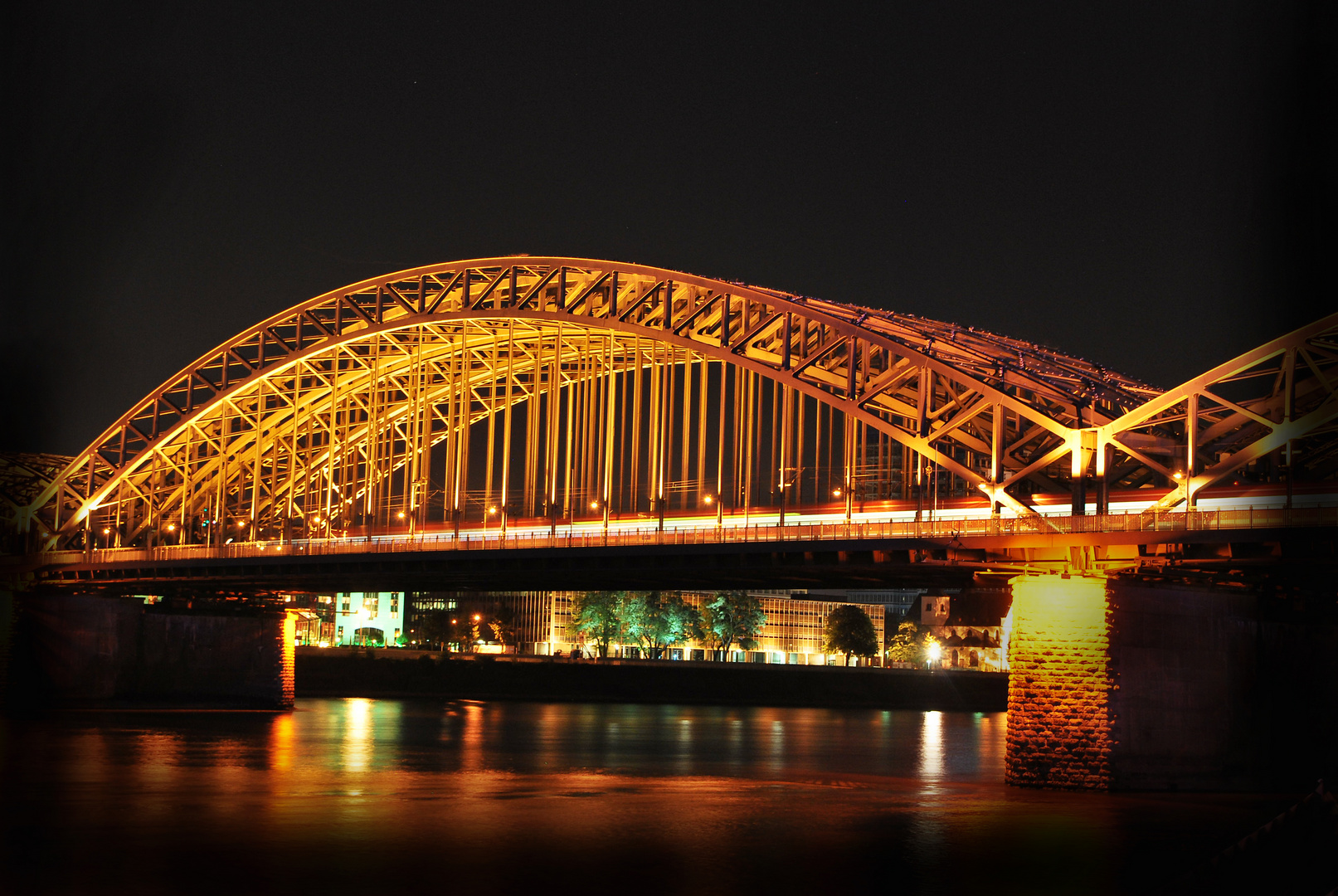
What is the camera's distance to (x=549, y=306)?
63.8m

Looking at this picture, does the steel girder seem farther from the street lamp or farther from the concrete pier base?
the street lamp

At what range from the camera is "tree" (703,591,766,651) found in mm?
139500

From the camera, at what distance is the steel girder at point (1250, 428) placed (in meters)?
39.9

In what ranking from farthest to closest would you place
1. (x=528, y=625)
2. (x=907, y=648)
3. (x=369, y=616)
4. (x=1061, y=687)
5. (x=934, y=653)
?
1. (x=369, y=616)
2. (x=528, y=625)
3. (x=934, y=653)
4. (x=907, y=648)
5. (x=1061, y=687)

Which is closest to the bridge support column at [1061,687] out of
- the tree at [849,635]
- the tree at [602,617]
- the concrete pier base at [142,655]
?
the concrete pier base at [142,655]

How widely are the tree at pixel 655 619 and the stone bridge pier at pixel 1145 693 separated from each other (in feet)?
300

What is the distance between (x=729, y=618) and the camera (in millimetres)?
140000

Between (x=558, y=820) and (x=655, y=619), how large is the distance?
98.4 m

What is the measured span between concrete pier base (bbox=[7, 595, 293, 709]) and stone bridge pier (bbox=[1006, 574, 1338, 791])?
182ft

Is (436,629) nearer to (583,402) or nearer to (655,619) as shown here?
(655,619)

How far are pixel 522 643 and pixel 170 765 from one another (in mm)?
102998

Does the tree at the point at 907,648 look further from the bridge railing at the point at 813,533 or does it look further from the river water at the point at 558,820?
the river water at the point at 558,820

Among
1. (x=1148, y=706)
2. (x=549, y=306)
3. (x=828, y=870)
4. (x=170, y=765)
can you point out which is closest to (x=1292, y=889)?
(x=828, y=870)

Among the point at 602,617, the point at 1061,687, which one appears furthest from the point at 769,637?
the point at 1061,687
